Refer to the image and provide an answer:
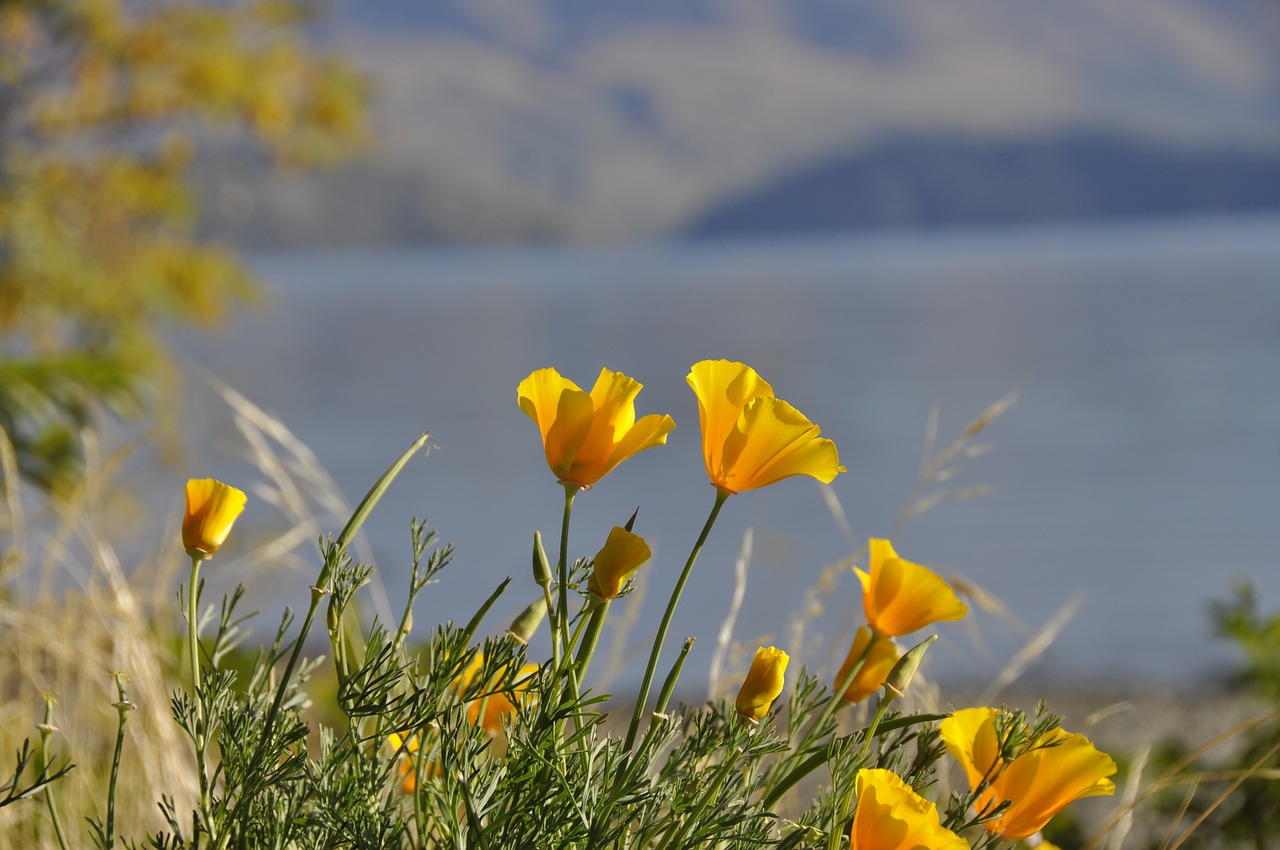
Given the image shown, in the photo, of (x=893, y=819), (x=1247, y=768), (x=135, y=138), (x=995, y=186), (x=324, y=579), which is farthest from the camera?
(x=995, y=186)

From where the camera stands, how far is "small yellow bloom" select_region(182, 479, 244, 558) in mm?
729

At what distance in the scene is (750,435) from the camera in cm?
71

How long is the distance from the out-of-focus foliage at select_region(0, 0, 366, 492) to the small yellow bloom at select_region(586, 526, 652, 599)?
770cm

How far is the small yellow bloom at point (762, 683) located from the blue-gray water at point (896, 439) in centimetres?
72

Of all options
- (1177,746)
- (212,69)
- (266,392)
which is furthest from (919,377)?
(1177,746)

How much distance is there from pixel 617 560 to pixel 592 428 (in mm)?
85

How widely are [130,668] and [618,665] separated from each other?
0.56 meters

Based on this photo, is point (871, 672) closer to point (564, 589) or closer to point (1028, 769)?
point (1028, 769)

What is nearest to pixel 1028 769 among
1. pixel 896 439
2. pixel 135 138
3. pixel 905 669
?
pixel 905 669

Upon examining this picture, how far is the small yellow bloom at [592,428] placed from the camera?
0.72m

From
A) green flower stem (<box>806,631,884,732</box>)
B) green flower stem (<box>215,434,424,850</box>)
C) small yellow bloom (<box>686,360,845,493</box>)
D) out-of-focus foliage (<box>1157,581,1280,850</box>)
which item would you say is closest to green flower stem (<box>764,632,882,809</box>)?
green flower stem (<box>806,631,884,732</box>)

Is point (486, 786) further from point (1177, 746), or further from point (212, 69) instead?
point (212, 69)

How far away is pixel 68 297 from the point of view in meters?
8.02

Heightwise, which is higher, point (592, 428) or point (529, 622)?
point (592, 428)
